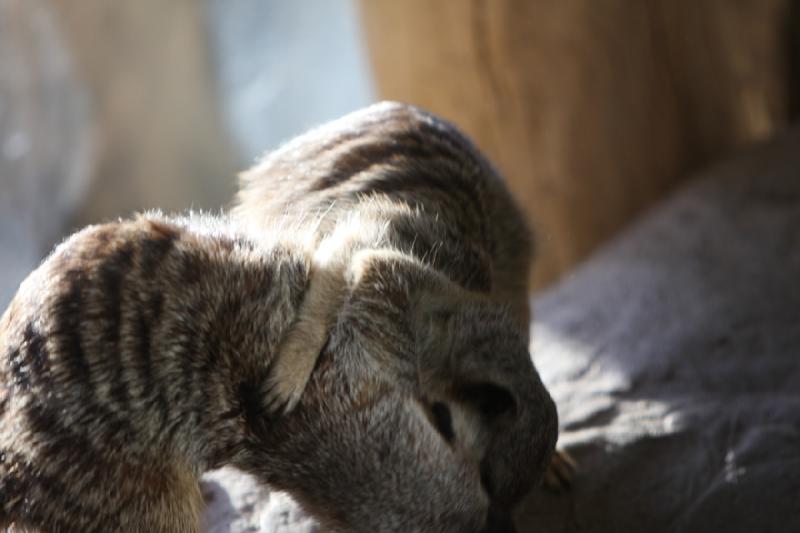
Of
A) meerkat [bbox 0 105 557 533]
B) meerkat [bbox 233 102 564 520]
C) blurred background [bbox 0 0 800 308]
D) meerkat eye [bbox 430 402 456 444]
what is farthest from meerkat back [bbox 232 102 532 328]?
blurred background [bbox 0 0 800 308]

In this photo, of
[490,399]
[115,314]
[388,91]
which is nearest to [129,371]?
[115,314]

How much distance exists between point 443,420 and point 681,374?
86 centimetres

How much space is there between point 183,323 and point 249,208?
634 mm

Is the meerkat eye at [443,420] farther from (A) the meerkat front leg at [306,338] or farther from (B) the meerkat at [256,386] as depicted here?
(A) the meerkat front leg at [306,338]

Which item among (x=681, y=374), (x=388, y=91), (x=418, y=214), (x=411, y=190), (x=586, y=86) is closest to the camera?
(x=418, y=214)

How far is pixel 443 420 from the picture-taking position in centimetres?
153

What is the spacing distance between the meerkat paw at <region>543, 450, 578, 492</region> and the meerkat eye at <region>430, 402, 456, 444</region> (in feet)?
1.31

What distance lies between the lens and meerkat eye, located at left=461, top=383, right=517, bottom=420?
5.02ft

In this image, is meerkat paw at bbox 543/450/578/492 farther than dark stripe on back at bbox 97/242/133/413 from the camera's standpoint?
Yes

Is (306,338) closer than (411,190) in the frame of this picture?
Yes

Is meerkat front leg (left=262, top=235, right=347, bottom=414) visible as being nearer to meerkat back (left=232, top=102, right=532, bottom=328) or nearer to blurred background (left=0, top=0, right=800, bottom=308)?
meerkat back (left=232, top=102, right=532, bottom=328)

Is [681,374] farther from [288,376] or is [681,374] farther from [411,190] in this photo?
[288,376]

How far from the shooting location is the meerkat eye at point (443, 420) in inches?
59.7

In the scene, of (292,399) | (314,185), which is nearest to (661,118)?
(314,185)
